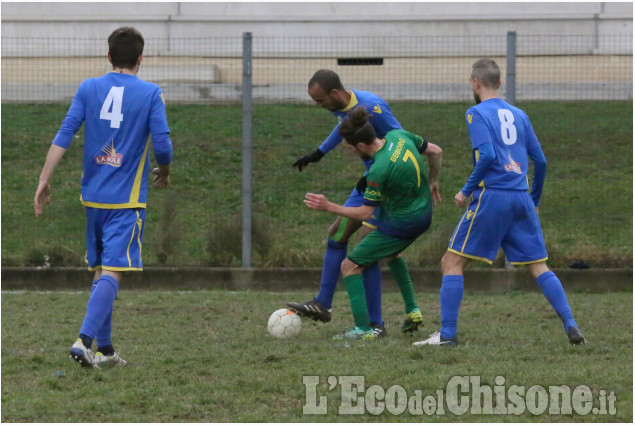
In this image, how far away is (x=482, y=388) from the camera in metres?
5.10

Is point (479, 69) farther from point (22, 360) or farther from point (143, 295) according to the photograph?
point (143, 295)

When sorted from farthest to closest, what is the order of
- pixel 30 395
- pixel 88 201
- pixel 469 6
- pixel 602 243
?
pixel 469 6
pixel 602 243
pixel 88 201
pixel 30 395

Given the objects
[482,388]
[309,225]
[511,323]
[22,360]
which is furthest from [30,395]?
[309,225]

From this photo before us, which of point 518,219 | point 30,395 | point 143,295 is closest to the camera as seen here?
point 30,395

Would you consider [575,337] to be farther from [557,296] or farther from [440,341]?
[440,341]

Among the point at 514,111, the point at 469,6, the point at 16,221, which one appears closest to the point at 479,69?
the point at 514,111

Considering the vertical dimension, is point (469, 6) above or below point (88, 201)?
above

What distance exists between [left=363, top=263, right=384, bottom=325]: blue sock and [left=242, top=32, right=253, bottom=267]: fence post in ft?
12.8

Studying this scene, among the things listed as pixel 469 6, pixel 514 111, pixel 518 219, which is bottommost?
pixel 518 219

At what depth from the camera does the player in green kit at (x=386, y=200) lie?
664 centimetres

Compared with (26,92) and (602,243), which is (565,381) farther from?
(26,92)

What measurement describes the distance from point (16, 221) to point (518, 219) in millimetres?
7622

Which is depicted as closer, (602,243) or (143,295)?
(143,295)

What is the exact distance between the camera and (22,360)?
6.10 metres
